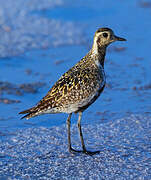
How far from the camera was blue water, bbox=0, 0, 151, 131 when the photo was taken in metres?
7.27

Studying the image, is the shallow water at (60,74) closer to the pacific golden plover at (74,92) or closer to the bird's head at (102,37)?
the pacific golden plover at (74,92)

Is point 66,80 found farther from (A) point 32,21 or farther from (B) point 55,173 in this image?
(A) point 32,21

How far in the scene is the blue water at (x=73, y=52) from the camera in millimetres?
7266

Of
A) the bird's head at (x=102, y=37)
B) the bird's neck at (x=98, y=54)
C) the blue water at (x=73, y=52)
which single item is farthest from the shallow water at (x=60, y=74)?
the bird's head at (x=102, y=37)

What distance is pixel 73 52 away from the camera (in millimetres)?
9961

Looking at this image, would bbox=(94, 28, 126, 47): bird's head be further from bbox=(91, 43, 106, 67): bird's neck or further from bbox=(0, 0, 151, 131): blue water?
bbox=(0, 0, 151, 131): blue water

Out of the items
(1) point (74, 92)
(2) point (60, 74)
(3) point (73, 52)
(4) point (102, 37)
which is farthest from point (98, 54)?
(3) point (73, 52)

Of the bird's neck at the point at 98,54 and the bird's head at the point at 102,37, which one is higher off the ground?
the bird's head at the point at 102,37

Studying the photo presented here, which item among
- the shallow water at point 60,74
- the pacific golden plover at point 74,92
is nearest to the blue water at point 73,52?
the shallow water at point 60,74

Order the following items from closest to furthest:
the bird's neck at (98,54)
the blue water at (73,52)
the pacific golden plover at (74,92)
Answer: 1. the pacific golden plover at (74,92)
2. the bird's neck at (98,54)
3. the blue water at (73,52)

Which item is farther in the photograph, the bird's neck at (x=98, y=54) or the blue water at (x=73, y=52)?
the blue water at (x=73, y=52)

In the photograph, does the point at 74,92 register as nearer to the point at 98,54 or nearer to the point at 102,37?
the point at 98,54

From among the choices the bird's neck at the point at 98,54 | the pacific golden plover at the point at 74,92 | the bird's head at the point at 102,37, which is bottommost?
the pacific golden plover at the point at 74,92

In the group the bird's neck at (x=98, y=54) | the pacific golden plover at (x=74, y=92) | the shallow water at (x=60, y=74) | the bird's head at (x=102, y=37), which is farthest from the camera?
the bird's head at (x=102, y=37)
